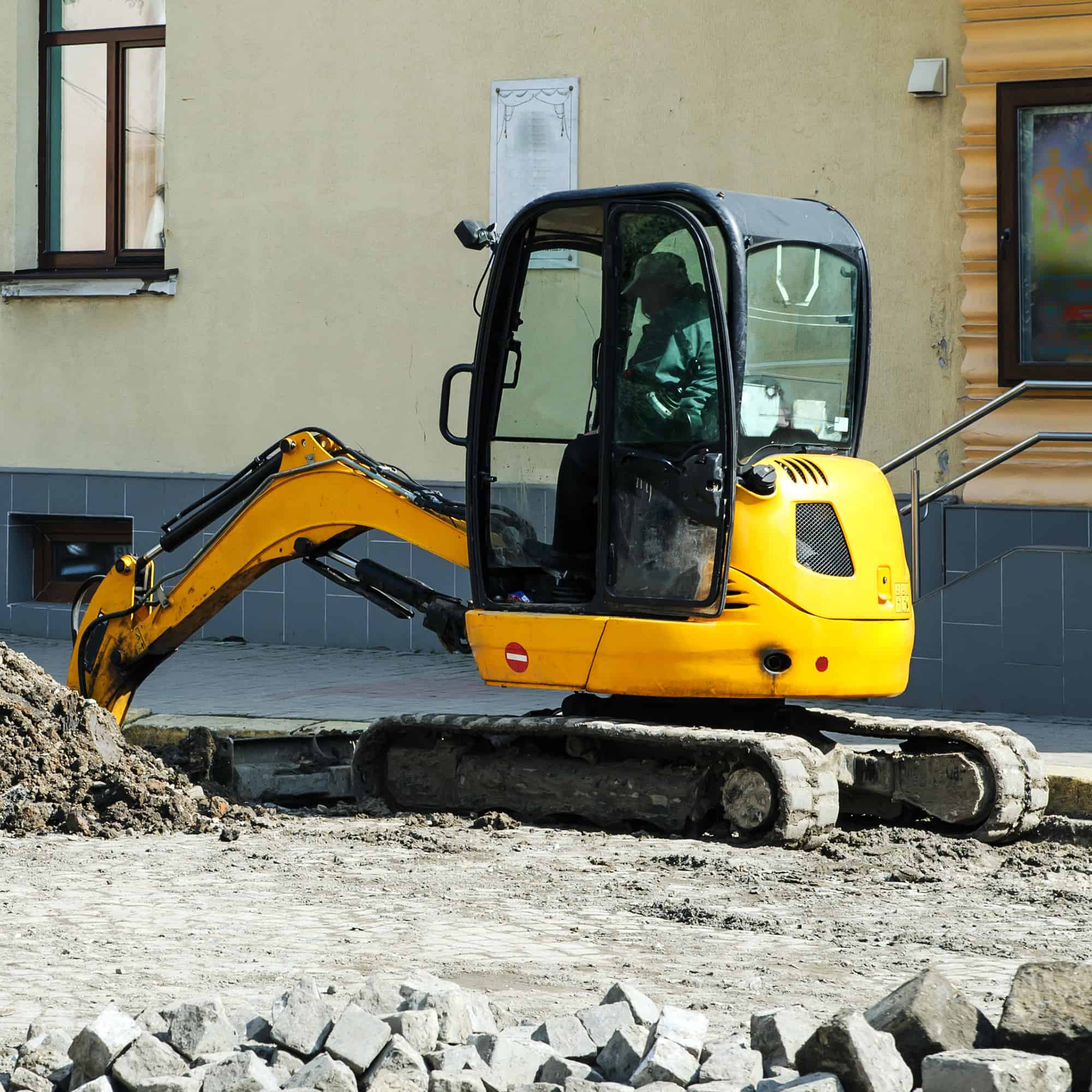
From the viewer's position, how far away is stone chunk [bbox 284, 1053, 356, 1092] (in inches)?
154

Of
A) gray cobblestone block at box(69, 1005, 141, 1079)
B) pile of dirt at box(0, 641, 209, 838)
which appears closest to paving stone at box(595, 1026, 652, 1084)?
gray cobblestone block at box(69, 1005, 141, 1079)

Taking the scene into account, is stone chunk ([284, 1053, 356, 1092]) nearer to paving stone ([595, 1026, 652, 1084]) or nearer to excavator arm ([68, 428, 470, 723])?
paving stone ([595, 1026, 652, 1084])

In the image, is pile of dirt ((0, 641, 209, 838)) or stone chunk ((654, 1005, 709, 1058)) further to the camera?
pile of dirt ((0, 641, 209, 838))

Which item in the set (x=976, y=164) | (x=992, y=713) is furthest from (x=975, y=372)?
(x=992, y=713)

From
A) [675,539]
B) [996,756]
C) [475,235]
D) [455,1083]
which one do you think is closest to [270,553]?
[475,235]

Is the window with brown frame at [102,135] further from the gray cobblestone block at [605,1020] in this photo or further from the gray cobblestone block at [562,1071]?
the gray cobblestone block at [562,1071]

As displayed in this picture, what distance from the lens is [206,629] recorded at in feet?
45.6

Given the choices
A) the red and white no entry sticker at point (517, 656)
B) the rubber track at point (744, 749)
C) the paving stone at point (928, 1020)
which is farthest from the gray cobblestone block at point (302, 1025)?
the red and white no entry sticker at point (517, 656)

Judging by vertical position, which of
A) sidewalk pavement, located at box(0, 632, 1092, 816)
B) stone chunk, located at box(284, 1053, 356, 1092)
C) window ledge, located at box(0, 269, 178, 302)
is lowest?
sidewalk pavement, located at box(0, 632, 1092, 816)

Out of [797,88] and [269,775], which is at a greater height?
[797,88]

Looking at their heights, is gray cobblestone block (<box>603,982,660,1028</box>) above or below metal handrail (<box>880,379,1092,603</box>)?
below

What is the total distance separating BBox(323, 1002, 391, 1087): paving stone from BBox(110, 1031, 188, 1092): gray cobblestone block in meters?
0.33

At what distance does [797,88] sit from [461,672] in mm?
4503

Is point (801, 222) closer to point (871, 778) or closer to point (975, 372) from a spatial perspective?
point (871, 778)
